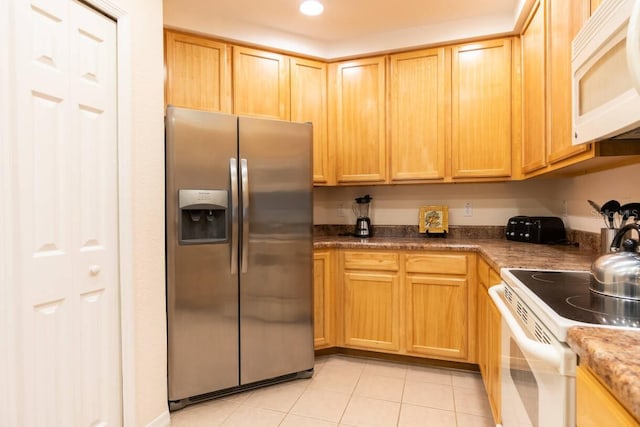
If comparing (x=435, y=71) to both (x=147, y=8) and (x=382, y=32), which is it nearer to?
(x=382, y=32)

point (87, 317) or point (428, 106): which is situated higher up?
point (428, 106)

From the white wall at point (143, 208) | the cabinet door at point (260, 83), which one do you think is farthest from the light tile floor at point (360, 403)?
the cabinet door at point (260, 83)

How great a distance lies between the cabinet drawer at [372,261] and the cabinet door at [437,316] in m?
0.15

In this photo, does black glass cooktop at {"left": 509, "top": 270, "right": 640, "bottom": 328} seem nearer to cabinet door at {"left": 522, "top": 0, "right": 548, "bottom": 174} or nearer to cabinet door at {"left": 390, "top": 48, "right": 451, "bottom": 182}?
cabinet door at {"left": 522, "top": 0, "right": 548, "bottom": 174}

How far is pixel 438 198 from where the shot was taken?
304 cm

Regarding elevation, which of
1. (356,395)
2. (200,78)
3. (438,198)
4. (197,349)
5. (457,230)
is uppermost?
(200,78)

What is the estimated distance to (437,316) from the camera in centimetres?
247

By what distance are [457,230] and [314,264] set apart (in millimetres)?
1266

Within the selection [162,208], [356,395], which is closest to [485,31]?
[162,208]

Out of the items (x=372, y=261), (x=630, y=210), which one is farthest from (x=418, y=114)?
(x=630, y=210)

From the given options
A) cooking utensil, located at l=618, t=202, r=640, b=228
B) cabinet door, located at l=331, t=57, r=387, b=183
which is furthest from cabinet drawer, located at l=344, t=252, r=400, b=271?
cooking utensil, located at l=618, t=202, r=640, b=228

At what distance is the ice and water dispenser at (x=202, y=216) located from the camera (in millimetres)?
1984

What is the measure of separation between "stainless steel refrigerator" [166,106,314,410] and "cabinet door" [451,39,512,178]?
3.97ft

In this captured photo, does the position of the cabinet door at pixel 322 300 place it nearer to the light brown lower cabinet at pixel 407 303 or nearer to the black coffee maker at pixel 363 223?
the light brown lower cabinet at pixel 407 303
